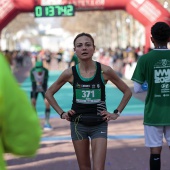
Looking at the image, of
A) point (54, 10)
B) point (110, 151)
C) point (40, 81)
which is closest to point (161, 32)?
point (110, 151)

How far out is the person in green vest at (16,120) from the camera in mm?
2320

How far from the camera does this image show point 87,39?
5824mm

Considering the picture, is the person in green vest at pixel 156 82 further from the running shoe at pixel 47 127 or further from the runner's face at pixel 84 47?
the running shoe at pixel 47 127

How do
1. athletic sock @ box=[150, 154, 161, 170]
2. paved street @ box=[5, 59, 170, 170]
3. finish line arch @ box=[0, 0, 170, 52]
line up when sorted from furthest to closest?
1. finish line arch @ box=[0, 0, 170, 52]
2. paved street @ box=[5, 59, 170, 170]
3. athletic sock @ box=[150, 154, 161, 170]

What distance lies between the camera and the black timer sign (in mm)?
20844

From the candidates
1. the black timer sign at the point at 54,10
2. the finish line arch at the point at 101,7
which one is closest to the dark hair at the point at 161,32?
the finish line arch at the point at 101,7

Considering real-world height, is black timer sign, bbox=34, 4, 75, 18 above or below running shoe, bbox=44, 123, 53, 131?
above

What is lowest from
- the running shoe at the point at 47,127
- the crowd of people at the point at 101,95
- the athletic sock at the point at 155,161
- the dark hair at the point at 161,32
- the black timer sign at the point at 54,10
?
the running shoe at the point at 47,127

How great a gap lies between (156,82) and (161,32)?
471 mm

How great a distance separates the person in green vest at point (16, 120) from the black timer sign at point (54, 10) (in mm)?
18606

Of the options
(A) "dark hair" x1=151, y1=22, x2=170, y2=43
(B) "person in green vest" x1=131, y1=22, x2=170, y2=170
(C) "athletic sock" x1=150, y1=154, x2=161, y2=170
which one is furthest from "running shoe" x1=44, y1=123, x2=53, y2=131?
(A) "dark hair" x1=151, y1=22, x2=170, y2=43

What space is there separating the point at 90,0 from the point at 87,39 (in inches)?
617

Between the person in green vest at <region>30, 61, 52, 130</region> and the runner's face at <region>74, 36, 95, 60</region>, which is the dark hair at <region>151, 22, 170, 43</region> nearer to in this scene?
the runner's face at <region>74, 36, 95, 60</region>

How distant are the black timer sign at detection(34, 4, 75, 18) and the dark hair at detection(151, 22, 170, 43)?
15.3 metres
